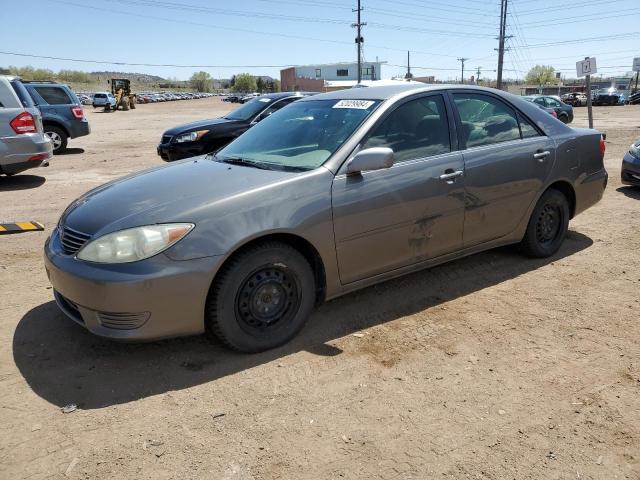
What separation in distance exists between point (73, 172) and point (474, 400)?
10273 mm

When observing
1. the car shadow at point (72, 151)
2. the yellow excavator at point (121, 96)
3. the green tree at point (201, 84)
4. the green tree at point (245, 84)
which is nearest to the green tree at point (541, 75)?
the green tree at point (245, 84)

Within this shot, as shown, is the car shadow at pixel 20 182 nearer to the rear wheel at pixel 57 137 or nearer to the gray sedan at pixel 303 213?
the rear wheel at pixel 57 137

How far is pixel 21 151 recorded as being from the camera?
861 centimetres

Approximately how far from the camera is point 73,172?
35.3 ft

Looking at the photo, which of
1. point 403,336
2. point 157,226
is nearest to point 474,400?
point 403,336

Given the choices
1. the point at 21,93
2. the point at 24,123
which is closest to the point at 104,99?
the point at 21,93

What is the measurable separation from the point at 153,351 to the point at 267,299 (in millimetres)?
821

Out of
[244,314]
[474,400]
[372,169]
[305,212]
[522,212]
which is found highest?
[372,169]

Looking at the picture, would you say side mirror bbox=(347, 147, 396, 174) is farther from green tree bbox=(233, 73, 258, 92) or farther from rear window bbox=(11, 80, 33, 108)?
green tree bbox=(233, 73, 258, 92)

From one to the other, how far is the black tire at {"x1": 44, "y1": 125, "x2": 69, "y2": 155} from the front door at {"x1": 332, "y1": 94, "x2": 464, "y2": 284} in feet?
42.1

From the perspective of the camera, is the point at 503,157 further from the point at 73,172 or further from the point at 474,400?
the point at 73,172

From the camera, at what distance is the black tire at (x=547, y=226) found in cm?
471

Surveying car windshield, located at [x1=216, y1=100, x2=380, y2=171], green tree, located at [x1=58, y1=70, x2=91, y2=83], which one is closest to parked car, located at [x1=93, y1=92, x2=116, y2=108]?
car windshield, located at [x1=216, y1=100, x2=380, y2=171]

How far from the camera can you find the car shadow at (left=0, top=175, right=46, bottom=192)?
350 inches
